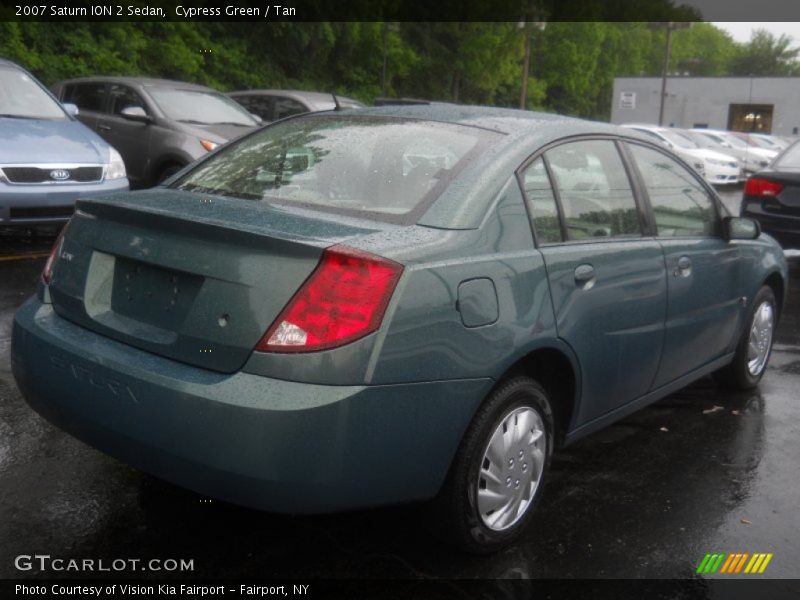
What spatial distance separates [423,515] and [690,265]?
6.25 ft

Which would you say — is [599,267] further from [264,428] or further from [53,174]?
[53,174]

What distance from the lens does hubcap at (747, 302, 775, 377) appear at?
17.2 feet

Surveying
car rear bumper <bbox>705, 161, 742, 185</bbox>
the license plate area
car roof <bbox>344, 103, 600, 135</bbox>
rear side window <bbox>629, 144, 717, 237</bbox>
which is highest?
car roof <bbox>344, 103, 600, 135</bbox>

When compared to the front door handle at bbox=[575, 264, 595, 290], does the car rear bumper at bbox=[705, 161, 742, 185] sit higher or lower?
lower

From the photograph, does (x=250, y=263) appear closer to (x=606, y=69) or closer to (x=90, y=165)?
(x=90, y=165)

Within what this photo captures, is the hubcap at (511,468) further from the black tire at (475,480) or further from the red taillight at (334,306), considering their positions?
the red taillight at (334,306)

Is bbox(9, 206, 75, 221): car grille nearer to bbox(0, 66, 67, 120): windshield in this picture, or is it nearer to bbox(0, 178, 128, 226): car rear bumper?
bbox(0, 178, 128, 226): car rear bumper

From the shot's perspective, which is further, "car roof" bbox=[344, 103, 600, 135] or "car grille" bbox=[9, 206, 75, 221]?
"car grille" bbox=[9, 206, 75, 221]

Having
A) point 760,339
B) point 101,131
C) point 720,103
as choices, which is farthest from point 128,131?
point 720,103

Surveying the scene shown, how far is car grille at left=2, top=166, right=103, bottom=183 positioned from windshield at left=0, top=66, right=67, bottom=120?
1046 mm

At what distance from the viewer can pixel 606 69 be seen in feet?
277

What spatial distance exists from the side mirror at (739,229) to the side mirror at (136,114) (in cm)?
801

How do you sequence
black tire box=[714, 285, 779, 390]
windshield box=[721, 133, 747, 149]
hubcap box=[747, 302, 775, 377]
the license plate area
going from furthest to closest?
windshield box=[721, 133, 747, 149] → hubcap box=[747, 302, 775, 377] → black tire box=[714, 285, 779, 390] → the license plate area

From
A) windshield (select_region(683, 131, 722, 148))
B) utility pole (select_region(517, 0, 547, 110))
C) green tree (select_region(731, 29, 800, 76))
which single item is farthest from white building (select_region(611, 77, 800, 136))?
green tree (select_region(731, 29, 800, 76))
